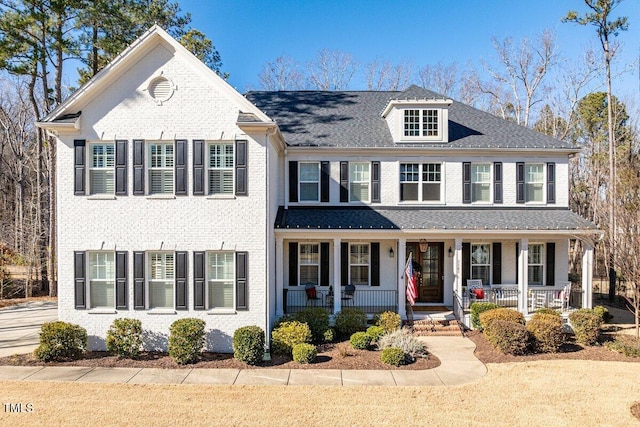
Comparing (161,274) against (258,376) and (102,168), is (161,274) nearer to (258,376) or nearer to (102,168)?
(102,168)

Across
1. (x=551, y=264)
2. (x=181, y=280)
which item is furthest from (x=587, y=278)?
(x=181, y=280)

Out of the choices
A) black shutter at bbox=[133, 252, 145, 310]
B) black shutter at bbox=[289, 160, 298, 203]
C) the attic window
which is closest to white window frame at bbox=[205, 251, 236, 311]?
black shutter at bbox=[133, 252, 145, 310]

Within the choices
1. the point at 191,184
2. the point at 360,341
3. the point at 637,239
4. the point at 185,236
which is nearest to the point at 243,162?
the point at 191,184

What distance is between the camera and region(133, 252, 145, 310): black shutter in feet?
40.3

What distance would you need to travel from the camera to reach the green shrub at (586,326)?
12906 millimetres

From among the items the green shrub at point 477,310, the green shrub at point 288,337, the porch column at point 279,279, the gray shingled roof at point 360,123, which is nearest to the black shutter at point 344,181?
the gray shingled roof at point 360,123

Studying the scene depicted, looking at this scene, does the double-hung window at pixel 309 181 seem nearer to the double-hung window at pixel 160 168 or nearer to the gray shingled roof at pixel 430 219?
the gray shingled roof at pixel 430 219

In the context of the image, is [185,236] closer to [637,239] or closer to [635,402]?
[635,402]

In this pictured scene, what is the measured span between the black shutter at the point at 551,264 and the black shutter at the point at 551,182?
2.00 m

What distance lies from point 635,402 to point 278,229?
1113 centimetres

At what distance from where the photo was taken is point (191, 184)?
12.3m

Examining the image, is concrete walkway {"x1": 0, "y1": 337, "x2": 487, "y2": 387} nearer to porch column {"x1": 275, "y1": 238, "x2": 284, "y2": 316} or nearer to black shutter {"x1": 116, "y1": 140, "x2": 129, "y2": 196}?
porch column {"x1": 275, "y1": 238, "x2": 284, "y2": 316}

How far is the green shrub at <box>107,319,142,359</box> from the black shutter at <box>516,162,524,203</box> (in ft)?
51.1

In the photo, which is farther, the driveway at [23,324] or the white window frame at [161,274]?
the driveway at [23,324]
